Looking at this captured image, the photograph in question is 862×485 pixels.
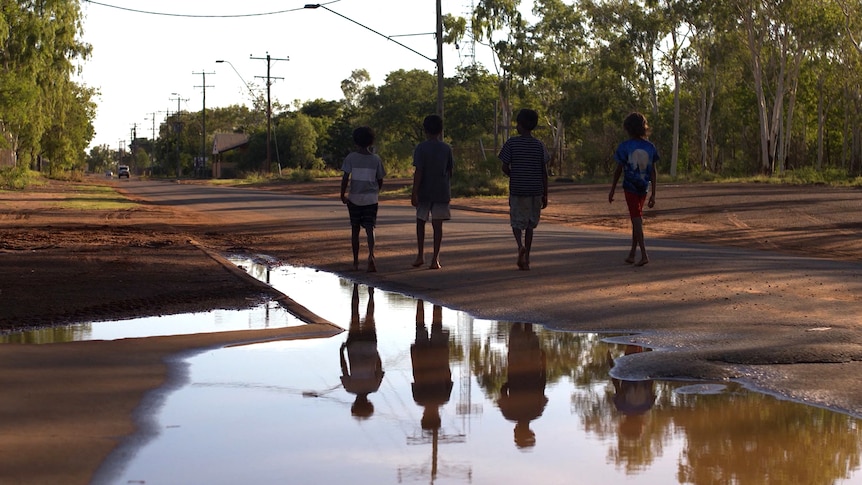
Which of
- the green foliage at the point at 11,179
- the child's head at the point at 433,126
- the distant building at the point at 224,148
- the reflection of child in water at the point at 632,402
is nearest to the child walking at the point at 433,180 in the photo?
the child's head at the point at 433,126

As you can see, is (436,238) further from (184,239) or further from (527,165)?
(184,239)

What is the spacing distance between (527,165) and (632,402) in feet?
22.8

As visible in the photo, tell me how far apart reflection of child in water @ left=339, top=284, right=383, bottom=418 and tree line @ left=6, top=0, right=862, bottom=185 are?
34519mm

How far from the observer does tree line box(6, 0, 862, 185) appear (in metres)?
52.5

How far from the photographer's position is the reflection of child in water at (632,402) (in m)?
5.42

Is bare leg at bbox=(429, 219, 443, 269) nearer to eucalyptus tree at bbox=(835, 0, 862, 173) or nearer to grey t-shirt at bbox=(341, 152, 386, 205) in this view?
grey t-shirt at bbox=(341, 152, 386, 205)

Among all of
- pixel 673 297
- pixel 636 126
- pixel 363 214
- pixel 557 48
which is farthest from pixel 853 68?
pixel 673 297

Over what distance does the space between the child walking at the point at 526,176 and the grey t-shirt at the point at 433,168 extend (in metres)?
0.71

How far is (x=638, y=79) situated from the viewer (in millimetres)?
65688

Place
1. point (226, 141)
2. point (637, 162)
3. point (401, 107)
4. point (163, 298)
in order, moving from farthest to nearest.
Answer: point (226, 141), point (401, 107), point (637, 162), point (163, 298)

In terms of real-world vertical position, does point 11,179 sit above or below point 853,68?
below

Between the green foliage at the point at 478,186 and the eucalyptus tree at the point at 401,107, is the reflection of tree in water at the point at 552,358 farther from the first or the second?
the eucalyptus tree at the point at 401,107

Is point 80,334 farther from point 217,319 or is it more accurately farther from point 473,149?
point 473,149

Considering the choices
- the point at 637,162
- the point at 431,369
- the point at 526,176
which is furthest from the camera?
the point at 637,162
